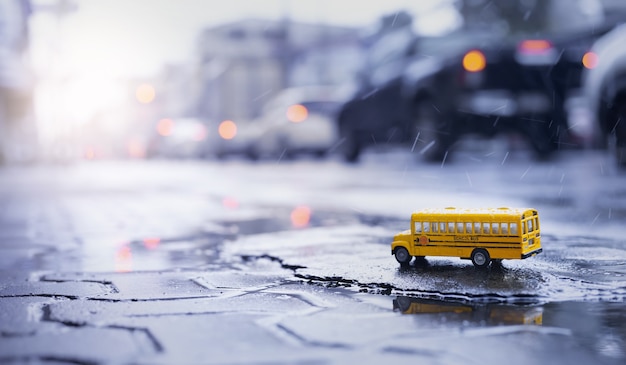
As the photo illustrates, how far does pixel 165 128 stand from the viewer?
30.7 metres

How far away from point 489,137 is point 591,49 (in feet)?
6.52

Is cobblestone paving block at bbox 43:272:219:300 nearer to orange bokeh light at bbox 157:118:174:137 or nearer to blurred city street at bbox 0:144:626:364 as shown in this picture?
blurred city street at bbox 0:144:626:364

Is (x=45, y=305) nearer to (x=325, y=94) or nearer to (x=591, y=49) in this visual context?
(x=591, y=49)

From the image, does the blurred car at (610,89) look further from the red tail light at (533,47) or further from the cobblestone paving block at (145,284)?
the cobblestone paving block at (145,284)

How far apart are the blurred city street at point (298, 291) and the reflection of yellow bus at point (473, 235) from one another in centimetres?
9

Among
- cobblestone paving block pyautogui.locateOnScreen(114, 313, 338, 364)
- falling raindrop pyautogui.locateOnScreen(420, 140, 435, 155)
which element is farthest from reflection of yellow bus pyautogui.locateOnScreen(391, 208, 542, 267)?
falling raindrop pyautogui.locateOnScreen(420, 140, 435, 155)

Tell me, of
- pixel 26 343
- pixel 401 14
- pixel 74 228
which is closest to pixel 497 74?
pixel 401 14

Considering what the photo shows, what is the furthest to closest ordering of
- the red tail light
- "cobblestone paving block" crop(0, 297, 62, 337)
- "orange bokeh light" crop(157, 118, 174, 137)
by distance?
1. "orange bokeh light" crop(157, 118, 174, 137)
2. the red tail light
3. "cobblestone paving block" crop(0, 297, 62, 337)

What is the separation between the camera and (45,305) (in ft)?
12.8

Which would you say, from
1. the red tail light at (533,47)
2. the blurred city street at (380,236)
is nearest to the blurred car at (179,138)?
the blurred city street at (380,236)

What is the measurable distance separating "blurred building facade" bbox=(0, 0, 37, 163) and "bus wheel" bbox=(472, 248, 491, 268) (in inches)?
868

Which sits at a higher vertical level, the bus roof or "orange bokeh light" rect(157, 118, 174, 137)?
"orange bokeh light" rect(157, 118, 174, 137)

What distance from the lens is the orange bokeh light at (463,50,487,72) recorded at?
13.8 metres

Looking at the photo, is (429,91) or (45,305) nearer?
(45,305)
